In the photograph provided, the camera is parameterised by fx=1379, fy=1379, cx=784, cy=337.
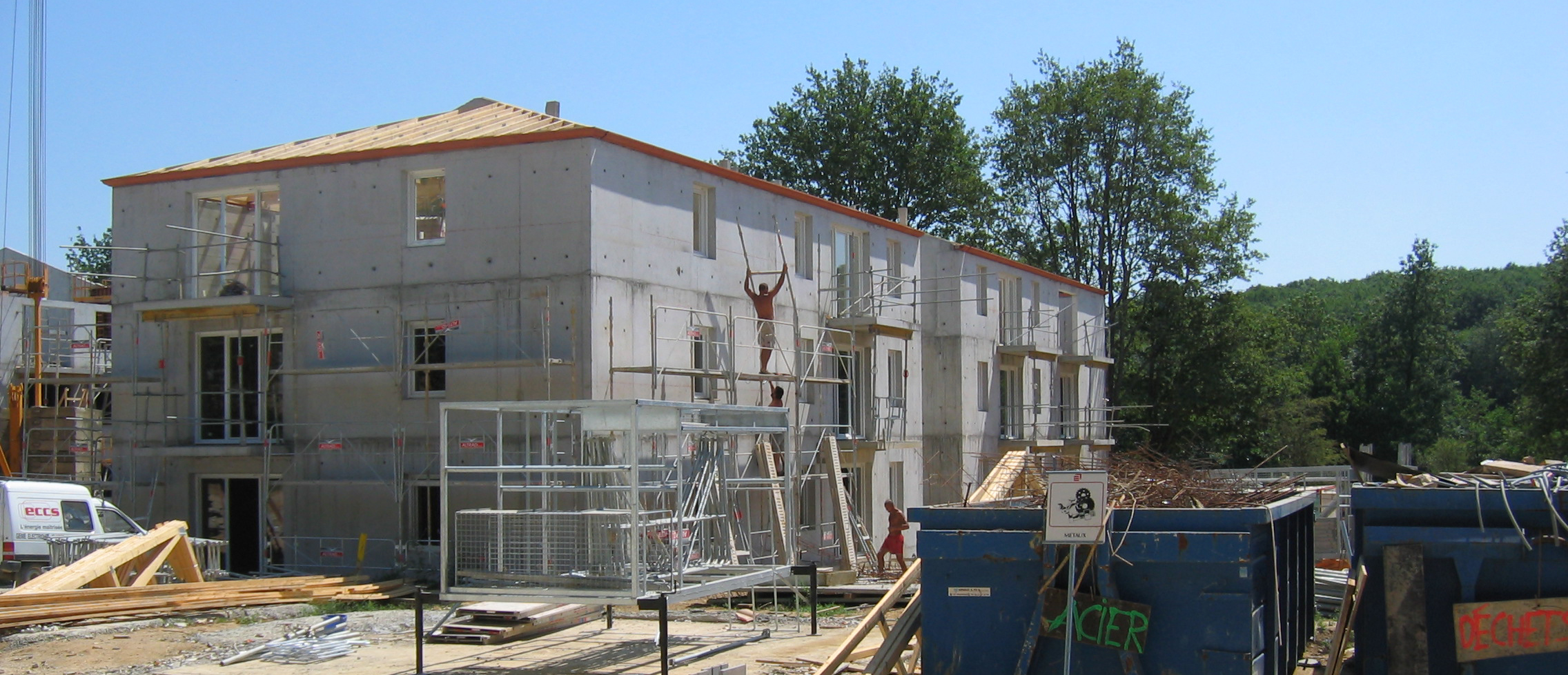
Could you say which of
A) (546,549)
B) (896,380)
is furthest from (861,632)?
(896,380)

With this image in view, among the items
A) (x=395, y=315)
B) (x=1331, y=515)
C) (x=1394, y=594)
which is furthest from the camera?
(x=1331, y=515)

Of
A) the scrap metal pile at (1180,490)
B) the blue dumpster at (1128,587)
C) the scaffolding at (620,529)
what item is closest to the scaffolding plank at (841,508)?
the scaffolding at (620,529)

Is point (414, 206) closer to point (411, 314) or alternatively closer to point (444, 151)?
point (444, 151)

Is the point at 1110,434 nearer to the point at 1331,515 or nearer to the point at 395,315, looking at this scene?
the point at 1331,515

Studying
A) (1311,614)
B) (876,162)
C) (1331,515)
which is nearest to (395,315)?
(1311,614)

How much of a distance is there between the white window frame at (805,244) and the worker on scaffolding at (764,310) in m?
1.89

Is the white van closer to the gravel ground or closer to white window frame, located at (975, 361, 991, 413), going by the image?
the gravel ground

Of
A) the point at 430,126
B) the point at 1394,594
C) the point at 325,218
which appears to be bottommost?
the point at 1394,594

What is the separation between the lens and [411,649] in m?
14.1

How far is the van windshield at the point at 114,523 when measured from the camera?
20.1m

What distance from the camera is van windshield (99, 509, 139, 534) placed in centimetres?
2012

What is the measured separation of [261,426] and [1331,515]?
22.6 meters

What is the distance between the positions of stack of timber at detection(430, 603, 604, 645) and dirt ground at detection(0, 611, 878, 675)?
109 millimetres

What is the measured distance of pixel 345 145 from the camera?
2297cm
